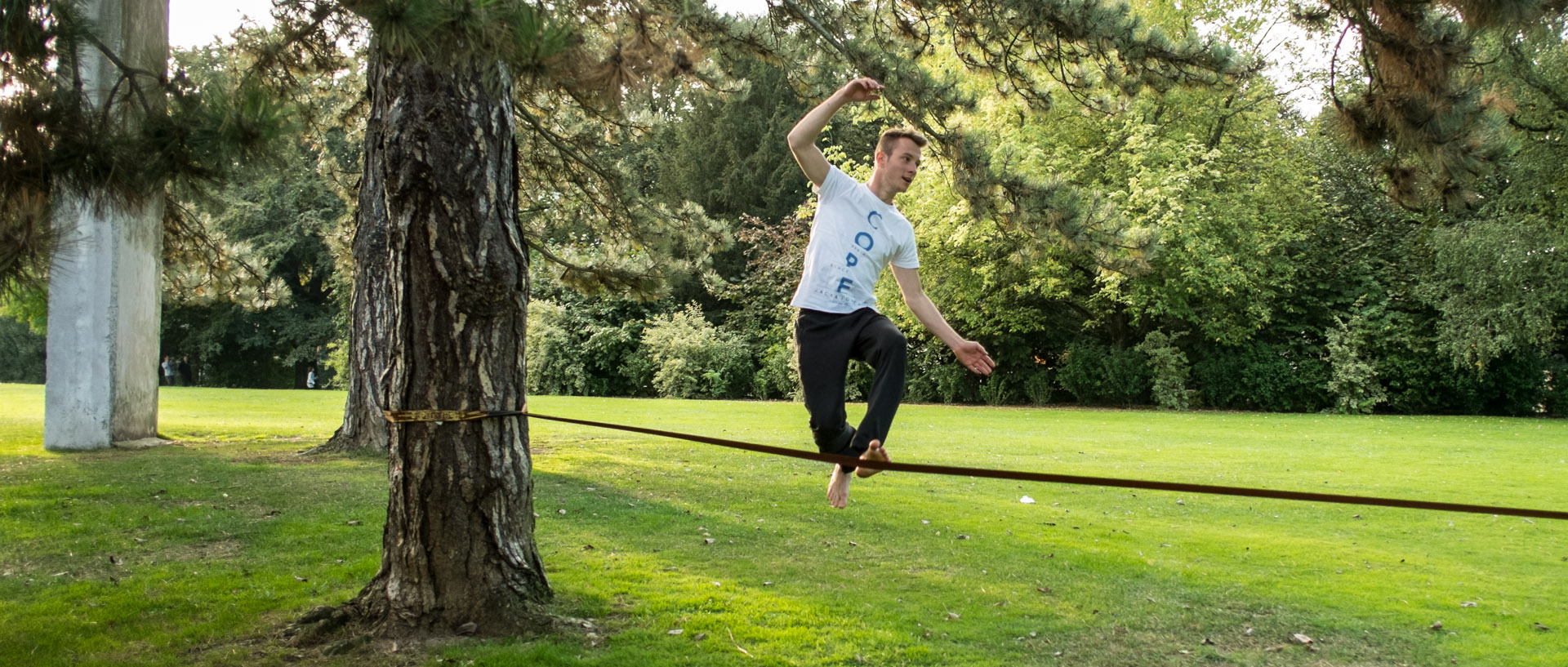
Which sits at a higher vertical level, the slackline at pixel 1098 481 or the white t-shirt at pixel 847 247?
the white t-shirt at pixel 847 247

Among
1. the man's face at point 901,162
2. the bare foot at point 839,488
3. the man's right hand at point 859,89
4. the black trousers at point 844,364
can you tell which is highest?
the man's right hand at point 859,89

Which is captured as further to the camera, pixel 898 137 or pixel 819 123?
pixel 898 137

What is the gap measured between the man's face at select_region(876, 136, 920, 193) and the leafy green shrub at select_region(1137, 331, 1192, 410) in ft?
68.6

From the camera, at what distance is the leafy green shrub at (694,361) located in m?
27.2

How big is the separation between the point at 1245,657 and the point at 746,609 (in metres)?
2.61

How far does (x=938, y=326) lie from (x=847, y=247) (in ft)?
1.80

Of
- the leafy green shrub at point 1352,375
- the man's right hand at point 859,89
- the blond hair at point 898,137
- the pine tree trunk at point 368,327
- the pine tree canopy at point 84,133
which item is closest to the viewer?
the man's right hand at point 859,89

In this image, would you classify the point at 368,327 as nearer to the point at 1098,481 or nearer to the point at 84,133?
the point at 84,133

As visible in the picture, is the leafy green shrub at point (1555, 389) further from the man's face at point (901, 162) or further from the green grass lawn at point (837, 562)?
the man's face at point (901, 162)

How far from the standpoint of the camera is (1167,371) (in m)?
24.1

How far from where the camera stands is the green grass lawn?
5184 millimetres

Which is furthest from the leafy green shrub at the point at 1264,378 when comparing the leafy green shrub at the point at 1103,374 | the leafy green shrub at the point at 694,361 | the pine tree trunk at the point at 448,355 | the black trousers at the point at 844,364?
the pine tree trunk at the point at 448,355

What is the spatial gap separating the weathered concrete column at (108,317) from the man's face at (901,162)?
30.2 ft

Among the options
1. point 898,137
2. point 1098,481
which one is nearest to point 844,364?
point 898,137
